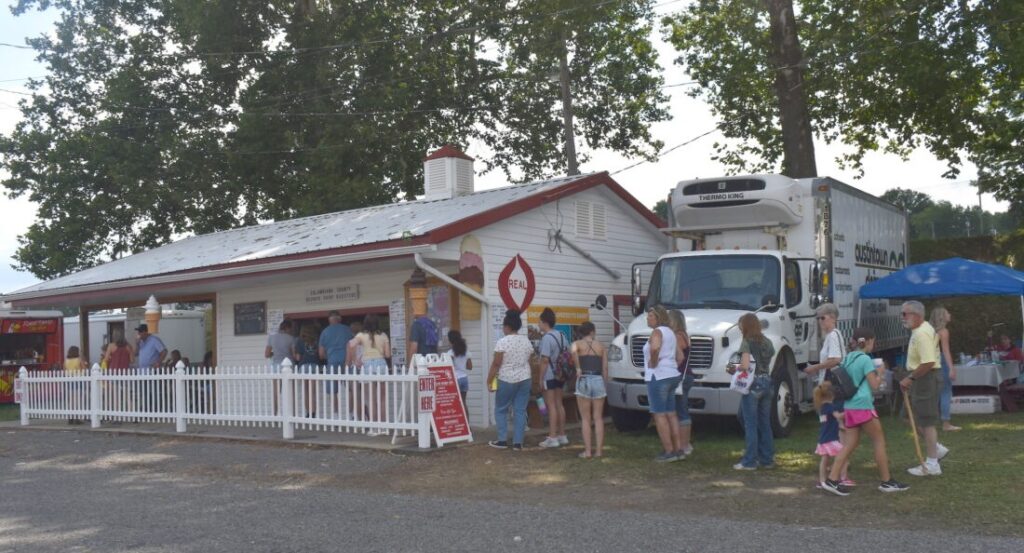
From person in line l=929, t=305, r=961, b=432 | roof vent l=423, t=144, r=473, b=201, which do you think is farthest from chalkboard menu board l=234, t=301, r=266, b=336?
person in line l=929, t=305, r=961, b=432

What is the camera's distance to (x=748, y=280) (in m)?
12.7

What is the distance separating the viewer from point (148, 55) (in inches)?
1190

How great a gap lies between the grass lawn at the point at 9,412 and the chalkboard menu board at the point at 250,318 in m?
6.33

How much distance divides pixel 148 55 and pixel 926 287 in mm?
24597

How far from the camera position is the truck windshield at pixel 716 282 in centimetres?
1256

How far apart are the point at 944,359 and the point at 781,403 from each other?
2.02 meters

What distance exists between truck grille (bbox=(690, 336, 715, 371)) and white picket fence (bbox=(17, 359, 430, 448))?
10.8 ft

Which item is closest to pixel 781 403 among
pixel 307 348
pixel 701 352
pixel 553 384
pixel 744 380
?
pixel 701 352

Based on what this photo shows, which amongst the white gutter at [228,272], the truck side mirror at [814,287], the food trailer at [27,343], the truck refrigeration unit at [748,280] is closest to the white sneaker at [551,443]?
A: the truck refrigeration unit at [748,280]

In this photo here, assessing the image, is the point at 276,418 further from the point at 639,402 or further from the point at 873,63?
the point at 873,63

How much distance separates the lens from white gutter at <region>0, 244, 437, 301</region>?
43.3 feet

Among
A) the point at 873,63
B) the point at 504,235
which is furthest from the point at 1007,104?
the point at 504,235

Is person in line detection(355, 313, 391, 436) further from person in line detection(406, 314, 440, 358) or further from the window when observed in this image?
the window

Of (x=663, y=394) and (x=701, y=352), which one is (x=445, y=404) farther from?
(x=701, y=352)
